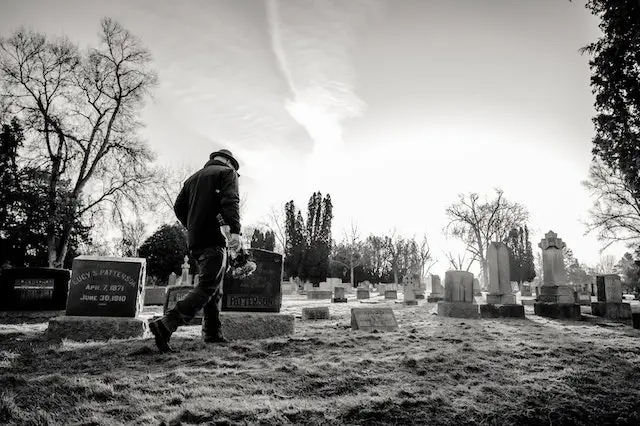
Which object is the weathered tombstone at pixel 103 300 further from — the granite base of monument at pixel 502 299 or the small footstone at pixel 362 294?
the small footstone at pixel 362 294

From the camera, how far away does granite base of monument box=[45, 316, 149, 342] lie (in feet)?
16.7

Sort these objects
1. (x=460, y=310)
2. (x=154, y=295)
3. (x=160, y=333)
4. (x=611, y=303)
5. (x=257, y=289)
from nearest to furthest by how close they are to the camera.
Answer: (x=160, y=333) → (x=257, y=289) → (x=460, y=310) → (x=611, y=303) → (x=154, y=295)

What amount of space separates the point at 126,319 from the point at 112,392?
3446 millimetres

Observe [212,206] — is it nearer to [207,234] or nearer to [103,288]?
[207,234]

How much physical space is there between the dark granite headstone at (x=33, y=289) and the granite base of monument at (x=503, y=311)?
10.9 meters

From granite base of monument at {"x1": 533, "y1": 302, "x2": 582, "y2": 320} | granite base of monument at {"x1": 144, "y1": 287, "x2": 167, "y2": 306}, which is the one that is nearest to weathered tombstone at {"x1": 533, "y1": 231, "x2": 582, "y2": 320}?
granite base of monument at {"x1": 533, "y1": 302, "x2": 582, "y2": 320}

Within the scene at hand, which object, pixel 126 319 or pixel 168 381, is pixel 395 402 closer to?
pixel 168 381

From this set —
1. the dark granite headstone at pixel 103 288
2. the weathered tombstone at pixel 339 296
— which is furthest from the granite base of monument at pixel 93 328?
the weathered tombstone at pixel 339 296

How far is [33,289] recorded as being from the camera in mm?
8594

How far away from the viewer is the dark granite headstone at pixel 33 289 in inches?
332

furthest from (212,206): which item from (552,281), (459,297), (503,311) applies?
(552,281)

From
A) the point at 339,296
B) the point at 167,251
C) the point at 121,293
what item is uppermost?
the point at 167,251

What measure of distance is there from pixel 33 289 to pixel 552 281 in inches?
592

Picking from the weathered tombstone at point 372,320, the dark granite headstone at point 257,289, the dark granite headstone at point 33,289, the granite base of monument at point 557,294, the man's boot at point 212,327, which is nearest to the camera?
the man's boot at point 212,327
